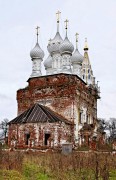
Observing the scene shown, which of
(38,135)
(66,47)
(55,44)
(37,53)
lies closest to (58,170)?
(38,135)

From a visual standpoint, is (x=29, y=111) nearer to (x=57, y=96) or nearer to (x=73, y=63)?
(x=57, y=96)

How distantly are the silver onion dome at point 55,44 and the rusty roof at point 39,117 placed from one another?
28.6ft

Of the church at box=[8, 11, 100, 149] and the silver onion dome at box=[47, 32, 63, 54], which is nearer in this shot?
the church at box=[8, 11, 100, 149]

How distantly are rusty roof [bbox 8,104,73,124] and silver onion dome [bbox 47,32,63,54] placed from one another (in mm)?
8703

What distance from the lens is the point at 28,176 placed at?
11758 millimetres

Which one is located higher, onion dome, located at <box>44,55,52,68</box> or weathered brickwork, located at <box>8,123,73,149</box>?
onion dome, located at <box>44,55,52,68</box>

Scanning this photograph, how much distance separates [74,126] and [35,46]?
1087cm

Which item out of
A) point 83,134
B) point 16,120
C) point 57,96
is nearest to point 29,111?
point 16,120

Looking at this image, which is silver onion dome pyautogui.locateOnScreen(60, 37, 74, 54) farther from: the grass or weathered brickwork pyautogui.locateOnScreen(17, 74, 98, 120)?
the grass

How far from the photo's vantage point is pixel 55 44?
3791cm

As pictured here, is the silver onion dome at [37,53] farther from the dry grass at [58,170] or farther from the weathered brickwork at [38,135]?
the dry grass at [58,170]

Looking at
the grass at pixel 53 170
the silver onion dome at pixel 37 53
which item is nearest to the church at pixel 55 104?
the silver onion dome at pixel 37 53

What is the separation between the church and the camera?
97.7ft

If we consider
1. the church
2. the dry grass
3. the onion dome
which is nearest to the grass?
the dry grass
